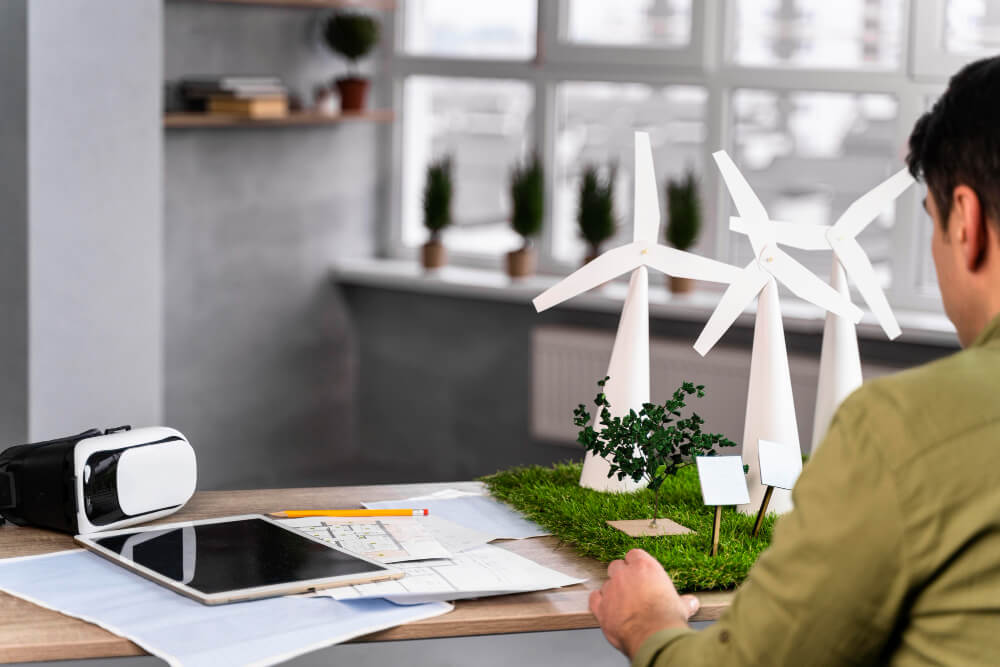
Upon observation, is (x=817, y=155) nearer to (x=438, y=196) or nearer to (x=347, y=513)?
(x=438, y=196)

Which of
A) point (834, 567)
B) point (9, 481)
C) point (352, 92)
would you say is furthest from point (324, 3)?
point (834, 567)

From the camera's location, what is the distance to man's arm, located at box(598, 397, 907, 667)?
113 cm

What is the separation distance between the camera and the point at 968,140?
3.99 feet

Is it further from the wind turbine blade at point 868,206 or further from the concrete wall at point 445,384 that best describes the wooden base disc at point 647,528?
the concrete wall at point 445,384

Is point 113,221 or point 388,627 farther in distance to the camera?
point 113,221

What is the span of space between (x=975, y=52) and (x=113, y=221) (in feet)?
9.12

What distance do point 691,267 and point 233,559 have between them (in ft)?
3.04

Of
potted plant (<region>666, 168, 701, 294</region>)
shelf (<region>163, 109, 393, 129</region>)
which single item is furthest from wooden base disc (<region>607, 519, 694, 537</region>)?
shelf (<region>163, 109, 393, 129</region>)

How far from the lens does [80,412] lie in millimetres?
3600

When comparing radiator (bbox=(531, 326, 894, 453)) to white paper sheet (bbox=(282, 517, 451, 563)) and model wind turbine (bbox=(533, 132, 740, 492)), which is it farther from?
white paper sheet (bbox=(282, 517, 451, 563))

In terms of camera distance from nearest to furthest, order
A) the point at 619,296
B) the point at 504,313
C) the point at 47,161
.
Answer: the point at 47,161 < the point at 619,296 < the point at 504,313

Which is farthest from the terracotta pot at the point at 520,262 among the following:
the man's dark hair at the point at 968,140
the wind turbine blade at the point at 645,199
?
the man's dark hair at the point at 968,140

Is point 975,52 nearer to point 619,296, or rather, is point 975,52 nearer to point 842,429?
point 619,296

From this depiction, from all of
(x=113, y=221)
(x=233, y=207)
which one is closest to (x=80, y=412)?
(x=113, y=221)
